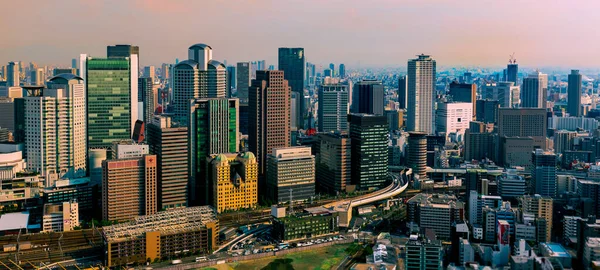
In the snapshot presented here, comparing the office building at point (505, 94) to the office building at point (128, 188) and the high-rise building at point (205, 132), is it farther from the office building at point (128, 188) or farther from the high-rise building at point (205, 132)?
the office building at point (128, 188)

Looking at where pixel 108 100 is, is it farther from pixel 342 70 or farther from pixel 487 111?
pixel 342 70

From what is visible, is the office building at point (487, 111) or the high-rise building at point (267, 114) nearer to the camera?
the high-rise building at point (267, 114)

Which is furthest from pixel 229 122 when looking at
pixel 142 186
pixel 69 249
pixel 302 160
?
pixel 69 249

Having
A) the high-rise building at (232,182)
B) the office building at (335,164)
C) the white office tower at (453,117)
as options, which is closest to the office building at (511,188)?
the office building at (335,164)

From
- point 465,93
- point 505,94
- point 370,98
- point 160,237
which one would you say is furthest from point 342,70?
point 160,237

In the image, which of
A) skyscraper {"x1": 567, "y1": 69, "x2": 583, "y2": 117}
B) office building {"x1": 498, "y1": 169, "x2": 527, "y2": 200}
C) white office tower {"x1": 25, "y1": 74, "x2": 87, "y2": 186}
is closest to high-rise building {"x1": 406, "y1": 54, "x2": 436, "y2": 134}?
skyscraper {"x1": 567, "y1": 69, "x2": 583, "y2": 117}
